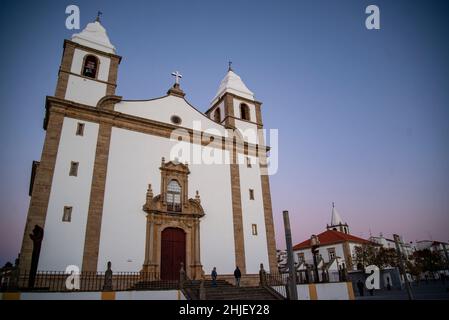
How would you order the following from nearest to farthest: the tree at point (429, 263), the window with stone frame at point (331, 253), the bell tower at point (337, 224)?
the window with stone frame at point (331, 253)
the tree at point (429, 263)
the bell tower at point (337, 224)

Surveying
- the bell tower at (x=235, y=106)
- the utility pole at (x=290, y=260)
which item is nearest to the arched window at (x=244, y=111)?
the bell tower at (x=235, y=106)

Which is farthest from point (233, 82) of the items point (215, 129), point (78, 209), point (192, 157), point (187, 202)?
point (78, 209)

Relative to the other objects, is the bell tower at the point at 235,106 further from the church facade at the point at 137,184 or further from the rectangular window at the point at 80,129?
the rectangular window at the point at 80,129

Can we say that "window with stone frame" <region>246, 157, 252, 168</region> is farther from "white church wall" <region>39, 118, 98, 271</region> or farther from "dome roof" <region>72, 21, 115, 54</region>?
"dome roof" <region>72, 21, 115, 54</region>

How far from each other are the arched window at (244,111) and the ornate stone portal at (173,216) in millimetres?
8487

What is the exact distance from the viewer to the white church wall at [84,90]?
18406 millimetres

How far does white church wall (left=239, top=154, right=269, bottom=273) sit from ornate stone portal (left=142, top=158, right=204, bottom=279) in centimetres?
355

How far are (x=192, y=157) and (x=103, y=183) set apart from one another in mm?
6215

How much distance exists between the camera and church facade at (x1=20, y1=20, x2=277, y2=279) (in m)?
15.2

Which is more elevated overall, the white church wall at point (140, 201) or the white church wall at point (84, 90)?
the white church wall at point (84, 90)

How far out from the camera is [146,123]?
1962 cm

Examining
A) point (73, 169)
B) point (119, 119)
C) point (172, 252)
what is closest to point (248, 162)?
point (172, 252)

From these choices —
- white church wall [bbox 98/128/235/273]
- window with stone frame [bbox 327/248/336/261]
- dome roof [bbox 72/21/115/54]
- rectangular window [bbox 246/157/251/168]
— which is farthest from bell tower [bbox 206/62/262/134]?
window with stone frame [bbox 327/248/336/261]
